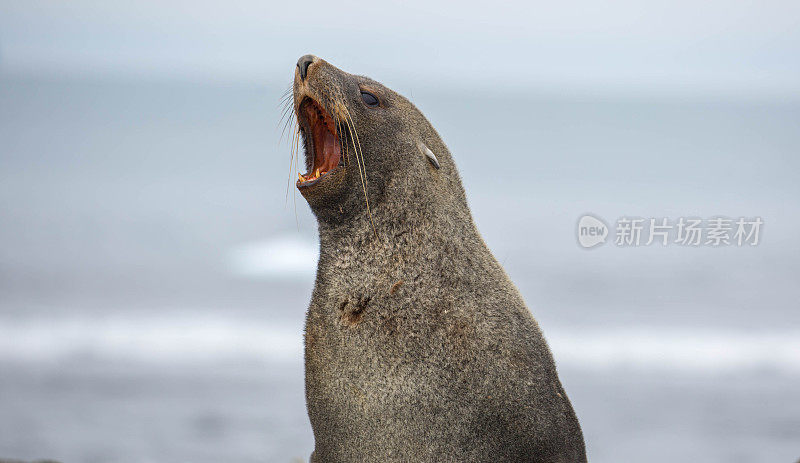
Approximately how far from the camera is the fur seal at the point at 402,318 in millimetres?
3131

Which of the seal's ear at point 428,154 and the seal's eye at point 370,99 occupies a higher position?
the seal's eye at point 370,99

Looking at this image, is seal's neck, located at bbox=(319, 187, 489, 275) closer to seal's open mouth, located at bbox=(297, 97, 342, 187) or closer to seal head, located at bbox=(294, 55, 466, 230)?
seal head, located at bbox=(294, 55, 466, 230)

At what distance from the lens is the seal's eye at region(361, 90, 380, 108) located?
3398 millimetres

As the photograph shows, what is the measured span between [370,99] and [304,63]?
328mm

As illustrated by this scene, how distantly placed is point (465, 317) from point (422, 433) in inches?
19.2

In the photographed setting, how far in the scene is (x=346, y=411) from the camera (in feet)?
10.7

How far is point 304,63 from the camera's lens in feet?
10.8

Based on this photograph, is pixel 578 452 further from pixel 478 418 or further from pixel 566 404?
pixel 478 418

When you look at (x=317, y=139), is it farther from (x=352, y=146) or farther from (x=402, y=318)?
(x=402, y=318)
